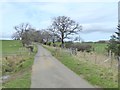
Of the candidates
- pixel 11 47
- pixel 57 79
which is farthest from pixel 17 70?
pixel 11 47

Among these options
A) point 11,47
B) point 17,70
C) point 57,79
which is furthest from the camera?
point 11,47

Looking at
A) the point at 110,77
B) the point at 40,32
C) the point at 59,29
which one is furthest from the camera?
the point at 40,32

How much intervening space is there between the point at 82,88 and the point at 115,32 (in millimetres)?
40046

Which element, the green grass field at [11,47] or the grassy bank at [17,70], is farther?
the green grass field at [11,47]

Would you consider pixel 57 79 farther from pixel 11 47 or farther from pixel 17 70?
pixel 11 47

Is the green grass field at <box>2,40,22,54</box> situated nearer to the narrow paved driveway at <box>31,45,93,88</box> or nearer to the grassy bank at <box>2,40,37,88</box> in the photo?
the grassy bank at <box>2,40,37,88</box>

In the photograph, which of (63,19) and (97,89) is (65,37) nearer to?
(63,19)

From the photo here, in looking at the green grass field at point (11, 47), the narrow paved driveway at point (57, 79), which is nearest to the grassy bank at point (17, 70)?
the narrow paved driveway at point (57, 79)

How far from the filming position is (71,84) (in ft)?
41.6

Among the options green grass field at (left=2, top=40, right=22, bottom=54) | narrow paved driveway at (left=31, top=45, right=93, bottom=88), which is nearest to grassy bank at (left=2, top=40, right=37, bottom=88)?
narrow paved driveway at (left=31, top=45, right=93, bottom=88)

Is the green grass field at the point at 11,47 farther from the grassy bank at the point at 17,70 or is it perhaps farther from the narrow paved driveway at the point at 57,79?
the narrow paved driveway at the point at 57,79

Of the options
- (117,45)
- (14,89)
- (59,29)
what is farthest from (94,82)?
(59,29)

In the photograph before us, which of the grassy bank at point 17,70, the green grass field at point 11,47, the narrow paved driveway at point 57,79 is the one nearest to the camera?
the narrow paved driveway at point 57,79

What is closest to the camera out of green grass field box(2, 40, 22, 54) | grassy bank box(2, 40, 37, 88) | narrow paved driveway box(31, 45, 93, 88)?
narrow paved driveway box(31, 45, 93, 88)
